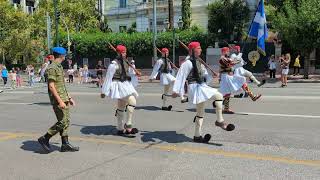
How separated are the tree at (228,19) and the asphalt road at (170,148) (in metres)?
28.2

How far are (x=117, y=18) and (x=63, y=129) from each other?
2139 inches

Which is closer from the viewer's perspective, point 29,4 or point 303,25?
point 303,25

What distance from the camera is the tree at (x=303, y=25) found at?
2866 centimetres

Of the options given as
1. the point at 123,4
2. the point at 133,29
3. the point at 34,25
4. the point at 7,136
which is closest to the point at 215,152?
the point at 7,136

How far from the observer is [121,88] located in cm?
956

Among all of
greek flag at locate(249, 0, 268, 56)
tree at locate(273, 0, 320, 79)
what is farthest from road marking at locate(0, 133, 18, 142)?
tree at locate(273, 0, 320, 79)

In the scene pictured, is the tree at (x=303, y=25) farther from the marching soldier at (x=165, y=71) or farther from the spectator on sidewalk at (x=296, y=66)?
the marching soldier at (x=165, y=71)

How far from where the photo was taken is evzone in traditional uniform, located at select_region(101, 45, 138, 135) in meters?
9.57

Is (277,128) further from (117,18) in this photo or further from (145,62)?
(117,18)

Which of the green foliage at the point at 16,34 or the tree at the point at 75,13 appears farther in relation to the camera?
the tree at the point at 75,13

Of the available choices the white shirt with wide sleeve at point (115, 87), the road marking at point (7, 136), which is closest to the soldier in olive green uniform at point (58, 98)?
the white shirt with wide sleeve at point (115, 87)

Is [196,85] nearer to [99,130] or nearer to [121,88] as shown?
[121,88]

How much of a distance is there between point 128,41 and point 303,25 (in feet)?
55.6

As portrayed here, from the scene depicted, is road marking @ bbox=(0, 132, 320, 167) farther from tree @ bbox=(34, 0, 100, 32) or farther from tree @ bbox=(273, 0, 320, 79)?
tree @ bbox=(34, 0, 100, 32)
